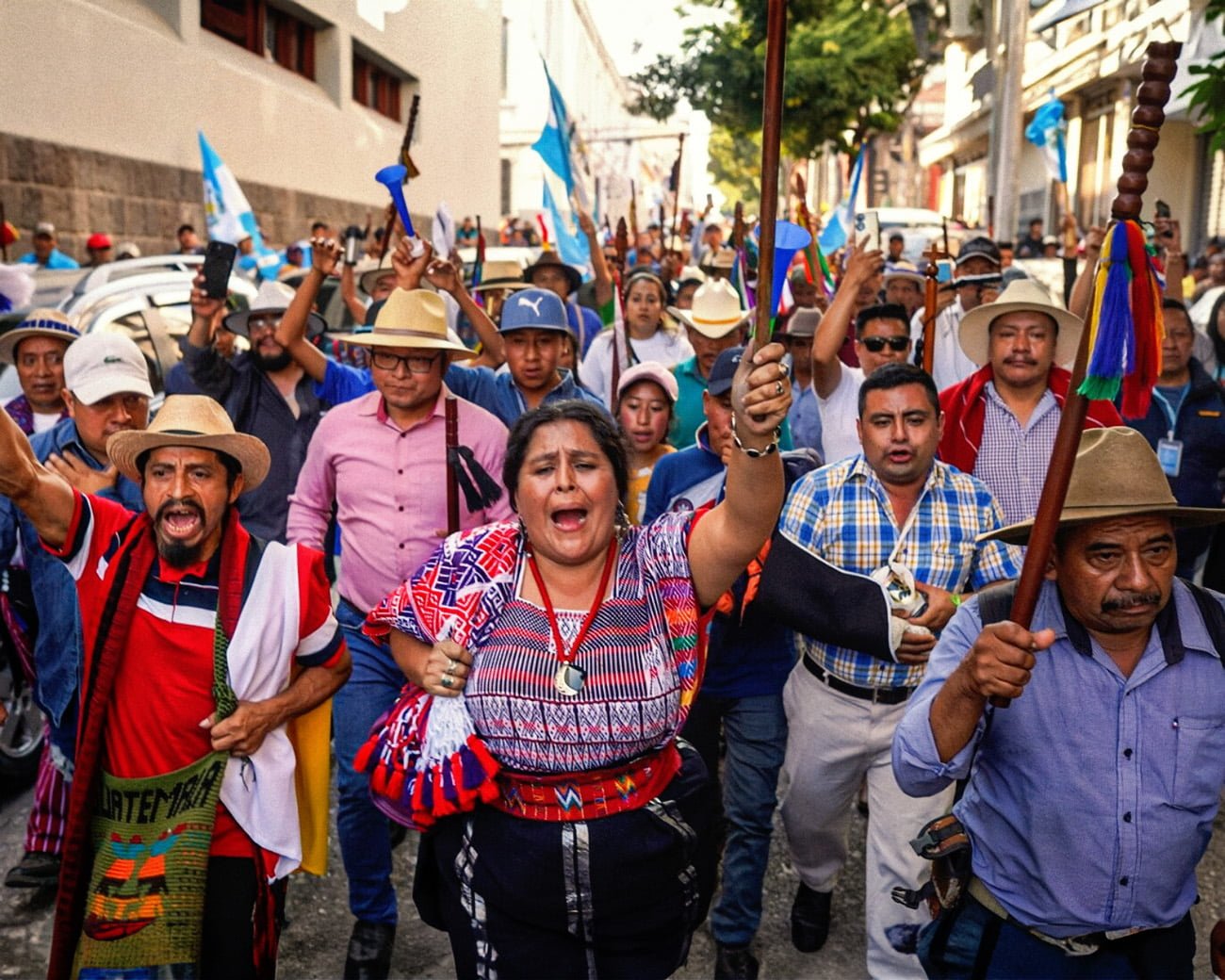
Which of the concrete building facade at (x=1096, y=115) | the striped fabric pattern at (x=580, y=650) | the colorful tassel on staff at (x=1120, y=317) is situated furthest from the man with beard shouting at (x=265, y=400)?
the concrete building facade at (x=1096, y=115)

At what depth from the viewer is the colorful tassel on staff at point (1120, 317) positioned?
231 centimetres

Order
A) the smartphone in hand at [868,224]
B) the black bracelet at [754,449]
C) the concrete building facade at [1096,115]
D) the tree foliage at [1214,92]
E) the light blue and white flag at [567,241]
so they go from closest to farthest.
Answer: the black bracelet at [754,449]
the tree foliage at [1214,92]
the smartphone in hand at [868,224]
the light blue and white flag at [567,241]
the concrete building facade at [1096,115]

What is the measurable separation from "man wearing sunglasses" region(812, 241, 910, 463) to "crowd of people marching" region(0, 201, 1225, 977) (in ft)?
0.46

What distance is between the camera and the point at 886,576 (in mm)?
3881

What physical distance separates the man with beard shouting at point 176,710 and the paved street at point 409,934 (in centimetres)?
99

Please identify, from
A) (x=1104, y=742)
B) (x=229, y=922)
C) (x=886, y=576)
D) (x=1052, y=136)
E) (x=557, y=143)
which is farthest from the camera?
(x=1052, y=136)

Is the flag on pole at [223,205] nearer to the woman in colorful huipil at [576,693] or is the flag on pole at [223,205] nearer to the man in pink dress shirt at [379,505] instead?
the man in pink dress shirt at [379,505]

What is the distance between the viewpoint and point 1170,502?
265 centimetres

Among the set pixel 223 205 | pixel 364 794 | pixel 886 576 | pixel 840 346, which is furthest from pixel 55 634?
pixel 223 205

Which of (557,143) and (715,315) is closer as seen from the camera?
(715,315)

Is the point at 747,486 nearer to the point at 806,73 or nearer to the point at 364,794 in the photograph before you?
the point at 364,794

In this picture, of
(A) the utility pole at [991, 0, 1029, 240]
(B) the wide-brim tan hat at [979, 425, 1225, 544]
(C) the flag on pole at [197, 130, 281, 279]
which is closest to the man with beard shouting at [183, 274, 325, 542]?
A: (B) the wide-brim tan hat at [979, 425, 1225, 544]

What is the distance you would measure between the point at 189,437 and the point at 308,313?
7.89ft

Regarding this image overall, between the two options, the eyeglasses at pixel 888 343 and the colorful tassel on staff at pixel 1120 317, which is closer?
the colorful tassel on staff at pixel 1120 317
